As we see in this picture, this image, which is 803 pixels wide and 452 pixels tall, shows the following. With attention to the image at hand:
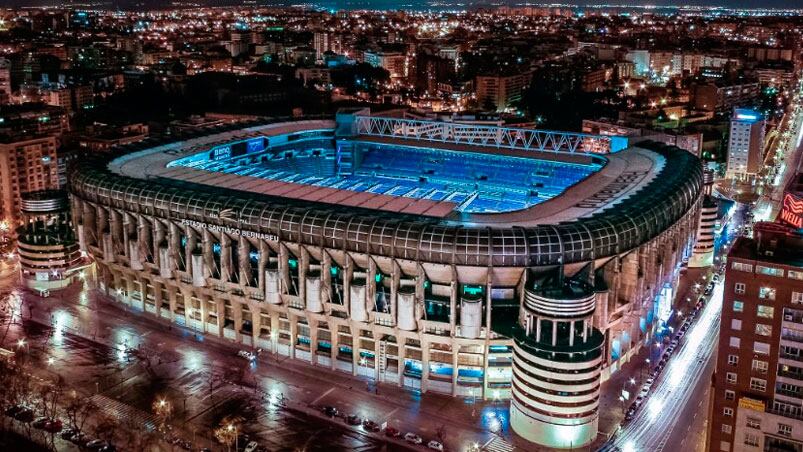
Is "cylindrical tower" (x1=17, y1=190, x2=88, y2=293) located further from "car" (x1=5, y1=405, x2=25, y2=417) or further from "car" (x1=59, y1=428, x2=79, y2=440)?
"car" (x1=59, y1=428, x2=79, y2=440)

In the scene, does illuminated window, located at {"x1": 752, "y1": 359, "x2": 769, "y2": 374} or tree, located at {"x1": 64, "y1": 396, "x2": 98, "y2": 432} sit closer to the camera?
illuminated window, located at {"x1": 752, "y1": 359, "x2": 769, "y2": 374}

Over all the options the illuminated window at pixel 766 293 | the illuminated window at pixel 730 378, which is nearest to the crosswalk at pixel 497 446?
the illuminated window at pixel 730 378

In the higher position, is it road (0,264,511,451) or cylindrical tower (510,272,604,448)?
cylindrical tower (510,272,604,448)

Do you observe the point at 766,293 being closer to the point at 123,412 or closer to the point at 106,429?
the point at 106,429

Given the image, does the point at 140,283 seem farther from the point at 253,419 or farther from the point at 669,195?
the point at 669,195

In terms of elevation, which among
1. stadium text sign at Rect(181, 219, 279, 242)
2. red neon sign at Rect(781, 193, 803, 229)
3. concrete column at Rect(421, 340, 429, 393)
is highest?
red neon sign at Rect(781, 193, 803, 229)

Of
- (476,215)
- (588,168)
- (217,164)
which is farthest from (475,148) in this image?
(476,215)

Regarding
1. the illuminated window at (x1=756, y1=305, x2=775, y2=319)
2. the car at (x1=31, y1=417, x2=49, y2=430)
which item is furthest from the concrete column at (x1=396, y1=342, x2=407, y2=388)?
the illuminated window at (x1=756, y1=305, x2=775, y2=319)
